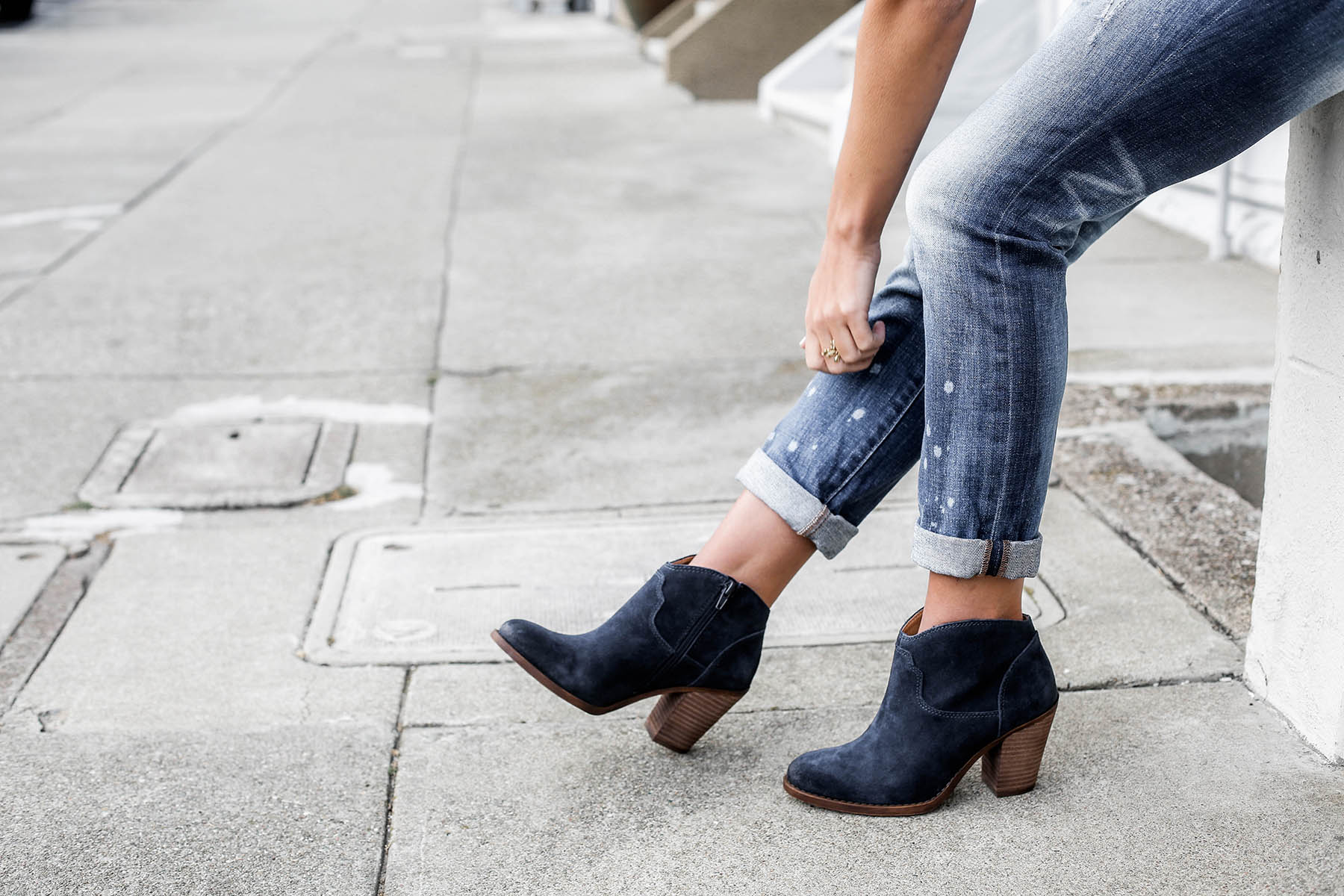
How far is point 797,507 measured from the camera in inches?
66.6

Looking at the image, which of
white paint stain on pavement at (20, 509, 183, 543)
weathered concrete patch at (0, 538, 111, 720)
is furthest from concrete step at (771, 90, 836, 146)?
weathered concrete patch at (0, 538, 111, 720)

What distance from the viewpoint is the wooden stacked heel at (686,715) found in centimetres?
177

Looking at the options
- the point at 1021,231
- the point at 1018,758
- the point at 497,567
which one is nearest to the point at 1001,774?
the point at 1018,758

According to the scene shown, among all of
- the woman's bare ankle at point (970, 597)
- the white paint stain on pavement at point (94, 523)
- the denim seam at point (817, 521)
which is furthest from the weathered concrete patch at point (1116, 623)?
the white paint stain on pavement at point (94, 523)

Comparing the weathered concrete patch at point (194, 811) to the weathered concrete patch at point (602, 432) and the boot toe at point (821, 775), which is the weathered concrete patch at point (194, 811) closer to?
the boot toe at point (821, 775)

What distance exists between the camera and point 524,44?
15078mm

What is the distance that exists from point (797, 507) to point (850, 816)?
1.33 feet

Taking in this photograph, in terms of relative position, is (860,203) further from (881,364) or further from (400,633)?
(400,633)

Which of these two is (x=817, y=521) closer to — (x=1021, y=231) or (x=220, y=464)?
(x=1021, y=231)

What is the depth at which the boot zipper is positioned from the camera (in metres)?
1.71

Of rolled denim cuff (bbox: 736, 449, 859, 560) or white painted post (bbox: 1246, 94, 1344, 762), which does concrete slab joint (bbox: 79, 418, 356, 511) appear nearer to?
rolled denim cuff (bbox: 736, 449, 859, 560)

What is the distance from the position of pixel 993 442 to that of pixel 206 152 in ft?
23.8

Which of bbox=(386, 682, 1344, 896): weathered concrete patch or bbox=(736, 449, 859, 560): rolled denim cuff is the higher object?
bbox=(736, 449, 859, 560): rolled denim cuff

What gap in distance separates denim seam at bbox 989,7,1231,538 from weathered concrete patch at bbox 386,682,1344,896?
0.41 metres
